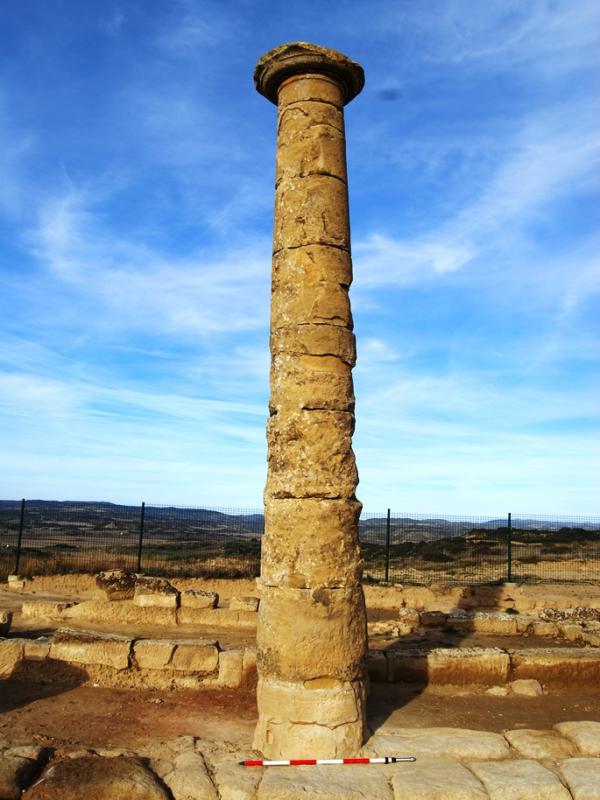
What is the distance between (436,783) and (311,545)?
2.24 meters

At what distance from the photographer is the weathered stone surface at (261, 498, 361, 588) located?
6.37 metres

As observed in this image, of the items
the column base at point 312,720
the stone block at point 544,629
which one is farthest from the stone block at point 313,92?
the stone block at point 544,629

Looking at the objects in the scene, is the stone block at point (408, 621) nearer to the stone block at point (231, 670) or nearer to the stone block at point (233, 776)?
the stone block at point (231, 670)

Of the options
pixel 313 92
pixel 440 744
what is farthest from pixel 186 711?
pixel 313 92

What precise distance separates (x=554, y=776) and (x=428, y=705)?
239cm

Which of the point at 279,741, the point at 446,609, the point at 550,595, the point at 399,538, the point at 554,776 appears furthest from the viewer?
the point at 399,538

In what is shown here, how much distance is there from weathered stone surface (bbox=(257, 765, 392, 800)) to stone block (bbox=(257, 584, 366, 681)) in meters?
0.81

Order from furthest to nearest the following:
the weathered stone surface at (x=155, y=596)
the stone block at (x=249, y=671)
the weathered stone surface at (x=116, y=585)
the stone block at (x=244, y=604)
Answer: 1. the weathered stone surface at (x=116, y=585)
2. the stone block at (x=244, y=604)
3. the weathered stone surface at (x=155, y=596)
4. the stone block at (x=249, y=671)

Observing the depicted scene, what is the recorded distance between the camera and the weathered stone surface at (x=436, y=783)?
5281 mm

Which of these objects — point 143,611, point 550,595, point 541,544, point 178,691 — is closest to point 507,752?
point 178,691

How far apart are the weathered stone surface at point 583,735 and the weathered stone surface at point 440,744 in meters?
0.70

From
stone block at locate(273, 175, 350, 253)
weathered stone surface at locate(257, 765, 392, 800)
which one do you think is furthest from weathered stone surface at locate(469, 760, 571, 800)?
stone block at locate(273, 175, 350, 253)

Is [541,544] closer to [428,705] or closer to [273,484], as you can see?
[428,705]

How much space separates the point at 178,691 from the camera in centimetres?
853
